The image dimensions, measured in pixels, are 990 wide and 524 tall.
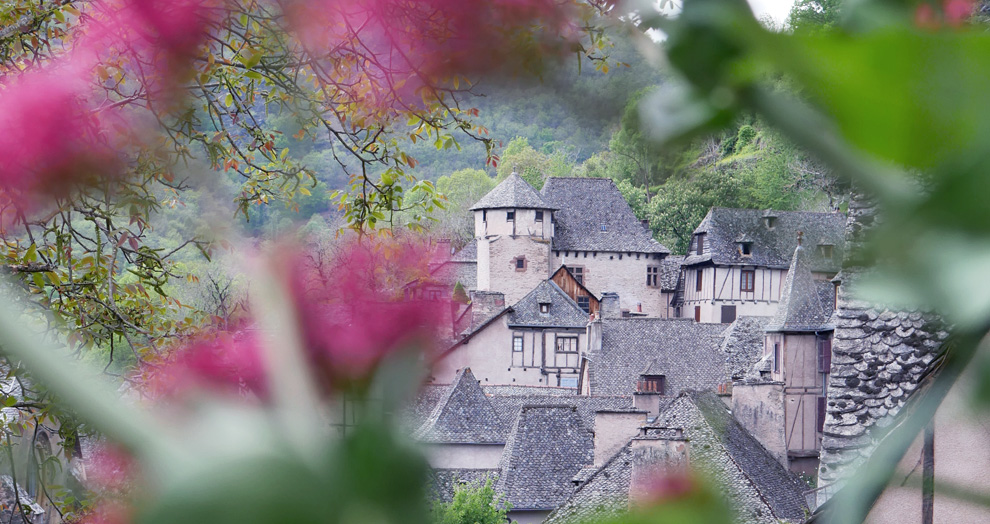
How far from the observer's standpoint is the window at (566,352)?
24703mm

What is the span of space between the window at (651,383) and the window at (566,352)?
10.9 ft

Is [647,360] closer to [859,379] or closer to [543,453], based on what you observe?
[543,453]

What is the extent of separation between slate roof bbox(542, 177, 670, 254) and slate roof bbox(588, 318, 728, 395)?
7207mm

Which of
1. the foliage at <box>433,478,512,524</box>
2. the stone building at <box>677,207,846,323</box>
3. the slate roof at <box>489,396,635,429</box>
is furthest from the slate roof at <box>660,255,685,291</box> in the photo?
the foliage at <box>433,478,512,524</box>

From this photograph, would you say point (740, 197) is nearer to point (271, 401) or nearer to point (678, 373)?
point (271, 401)

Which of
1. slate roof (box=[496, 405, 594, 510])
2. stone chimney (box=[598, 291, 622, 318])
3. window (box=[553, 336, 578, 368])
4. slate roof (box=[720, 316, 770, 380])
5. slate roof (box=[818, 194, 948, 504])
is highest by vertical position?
slate roof (box=[818, 194, 948, 504])

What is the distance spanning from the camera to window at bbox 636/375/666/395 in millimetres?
21364

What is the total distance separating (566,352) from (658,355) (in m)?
3.11

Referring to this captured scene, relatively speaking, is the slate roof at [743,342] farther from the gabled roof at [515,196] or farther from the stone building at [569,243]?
the gabled roof at [515,196]

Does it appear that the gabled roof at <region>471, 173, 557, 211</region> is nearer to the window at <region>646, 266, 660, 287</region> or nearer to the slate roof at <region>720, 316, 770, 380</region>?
the window at <region>646, 266, 660, 287</region>

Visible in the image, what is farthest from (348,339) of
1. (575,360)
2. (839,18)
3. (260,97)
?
(575,360)

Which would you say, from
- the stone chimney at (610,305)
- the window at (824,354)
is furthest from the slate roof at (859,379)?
the stone chimney at (610,305)

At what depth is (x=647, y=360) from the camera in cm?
2258

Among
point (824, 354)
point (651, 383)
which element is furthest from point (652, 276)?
point (824, 354)
